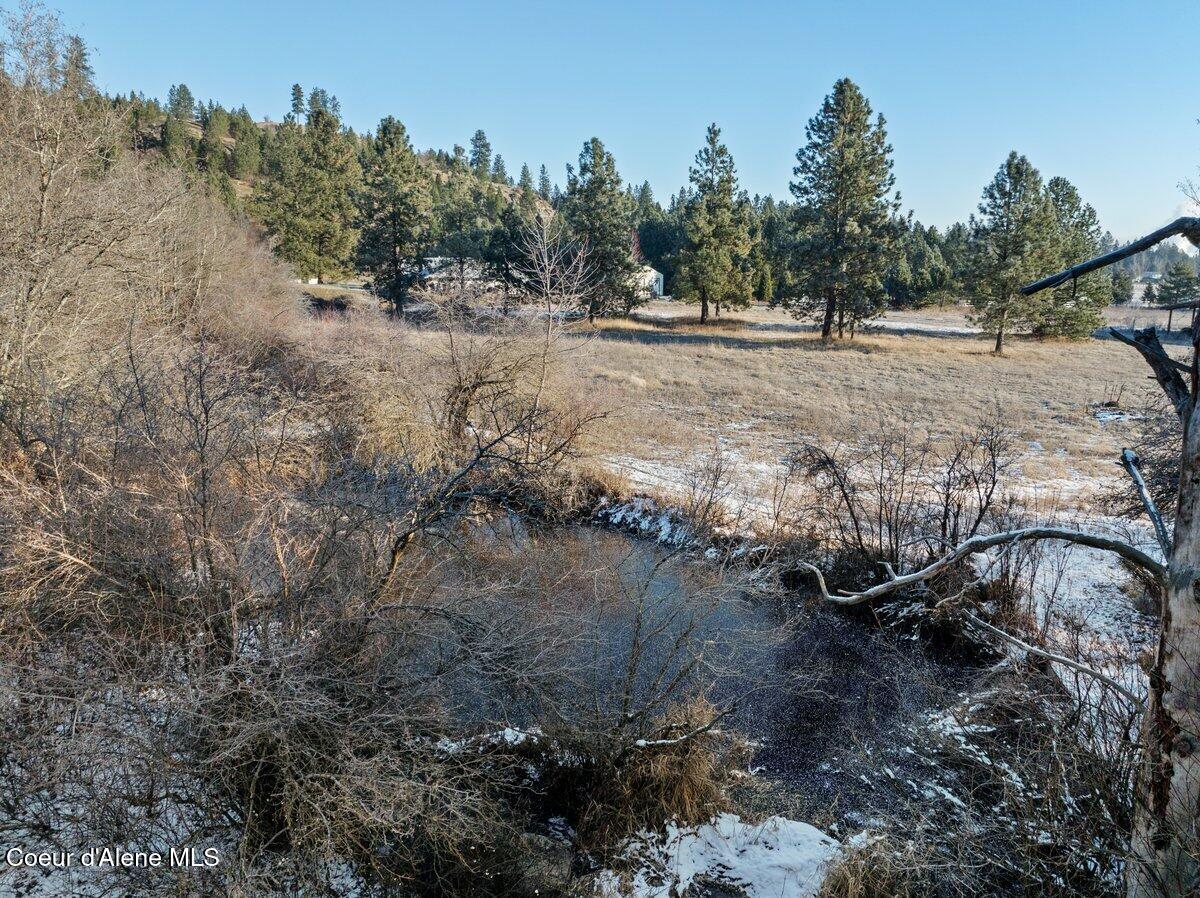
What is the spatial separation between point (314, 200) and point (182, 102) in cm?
7495

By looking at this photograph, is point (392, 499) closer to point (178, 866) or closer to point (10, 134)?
point (178, 866)

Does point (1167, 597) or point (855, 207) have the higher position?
point (855, 207)

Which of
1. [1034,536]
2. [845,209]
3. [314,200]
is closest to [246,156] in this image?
[314,200]

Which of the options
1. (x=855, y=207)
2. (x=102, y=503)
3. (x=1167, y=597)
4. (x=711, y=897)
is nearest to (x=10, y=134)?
(x=102, y=503)

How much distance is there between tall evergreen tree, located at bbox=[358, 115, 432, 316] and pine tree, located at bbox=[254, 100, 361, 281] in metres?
4.02

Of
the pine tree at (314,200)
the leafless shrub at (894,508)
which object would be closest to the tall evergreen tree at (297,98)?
the pine tree at (314,200)

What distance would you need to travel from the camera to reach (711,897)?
6906 millimetres

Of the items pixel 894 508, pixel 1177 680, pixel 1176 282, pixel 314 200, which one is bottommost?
pixel 894 508

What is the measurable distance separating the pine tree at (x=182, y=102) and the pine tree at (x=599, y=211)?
84294 mm

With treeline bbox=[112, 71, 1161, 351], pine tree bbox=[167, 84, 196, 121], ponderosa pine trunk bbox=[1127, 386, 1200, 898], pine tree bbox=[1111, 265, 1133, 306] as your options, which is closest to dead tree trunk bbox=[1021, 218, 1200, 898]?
ponderosa pine trunk bbox=[1127, 386, 1200, 898]

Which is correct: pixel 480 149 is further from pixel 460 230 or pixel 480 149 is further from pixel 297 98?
pixel 460 230

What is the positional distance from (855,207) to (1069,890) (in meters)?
36.0

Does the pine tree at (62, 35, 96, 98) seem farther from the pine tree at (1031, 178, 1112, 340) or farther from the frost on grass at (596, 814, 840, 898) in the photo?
the pine tree at (1031, 178, 1112, 340)

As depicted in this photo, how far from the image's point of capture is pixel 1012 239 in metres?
32.9
